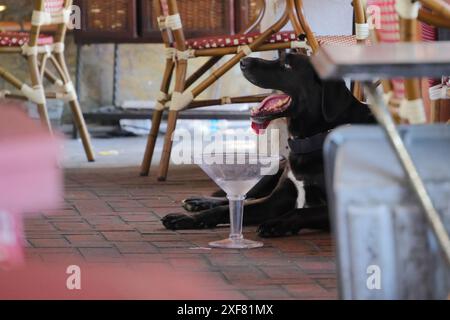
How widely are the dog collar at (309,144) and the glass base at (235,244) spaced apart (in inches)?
15.9

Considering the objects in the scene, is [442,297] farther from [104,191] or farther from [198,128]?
[198,128]

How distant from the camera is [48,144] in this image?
1.38 metres

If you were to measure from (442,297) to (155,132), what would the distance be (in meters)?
3.14

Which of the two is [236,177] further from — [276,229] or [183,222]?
[183,222]

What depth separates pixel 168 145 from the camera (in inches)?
186

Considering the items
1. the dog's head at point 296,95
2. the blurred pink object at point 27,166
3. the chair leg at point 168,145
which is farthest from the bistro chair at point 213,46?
the blurred pink object at point 27,166

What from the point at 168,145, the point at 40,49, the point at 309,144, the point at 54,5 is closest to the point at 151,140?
the point at 168,145

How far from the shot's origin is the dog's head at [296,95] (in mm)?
3441

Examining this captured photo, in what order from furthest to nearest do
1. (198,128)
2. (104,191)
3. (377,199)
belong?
(198,128), (104,191), (377,199)

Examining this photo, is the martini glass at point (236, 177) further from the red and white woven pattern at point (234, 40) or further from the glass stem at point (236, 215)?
the red and white woven pattern at point (234, 40)

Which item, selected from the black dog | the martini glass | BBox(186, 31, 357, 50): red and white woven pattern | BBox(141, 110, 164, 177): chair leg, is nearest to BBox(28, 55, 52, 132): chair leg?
BBox(141, 110, 164, 177): chair leg

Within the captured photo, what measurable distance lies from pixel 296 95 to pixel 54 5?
6.21 ft

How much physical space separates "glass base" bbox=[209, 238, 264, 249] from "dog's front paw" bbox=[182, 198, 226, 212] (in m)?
0.59
